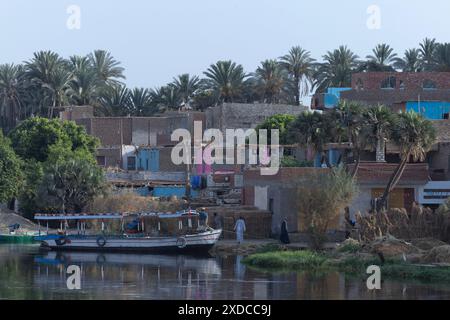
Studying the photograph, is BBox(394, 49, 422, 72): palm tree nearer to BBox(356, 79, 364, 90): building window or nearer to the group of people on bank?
BBox(356, 79, 364, 90): building window

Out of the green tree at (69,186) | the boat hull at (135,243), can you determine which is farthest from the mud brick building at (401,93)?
the boat hull at (135,243)

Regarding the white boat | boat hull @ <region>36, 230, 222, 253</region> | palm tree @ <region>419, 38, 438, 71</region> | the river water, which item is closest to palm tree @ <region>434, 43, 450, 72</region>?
palm tree @ <region>419, 38, 438, 71</region>

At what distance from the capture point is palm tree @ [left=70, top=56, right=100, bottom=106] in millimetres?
96756

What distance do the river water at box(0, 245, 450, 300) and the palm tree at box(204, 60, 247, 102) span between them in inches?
1928

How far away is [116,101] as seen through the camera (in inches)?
3984

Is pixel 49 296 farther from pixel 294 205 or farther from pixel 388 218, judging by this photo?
pixel 294 205

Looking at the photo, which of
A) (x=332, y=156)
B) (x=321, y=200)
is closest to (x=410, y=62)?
(x=332, y=156)

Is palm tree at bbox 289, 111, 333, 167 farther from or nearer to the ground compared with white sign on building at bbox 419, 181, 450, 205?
farther from the ground

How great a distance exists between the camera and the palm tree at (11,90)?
3740 inches

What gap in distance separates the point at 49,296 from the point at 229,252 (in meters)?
18.1

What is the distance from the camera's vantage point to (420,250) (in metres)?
41.4

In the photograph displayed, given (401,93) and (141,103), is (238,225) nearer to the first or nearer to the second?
(401,93)

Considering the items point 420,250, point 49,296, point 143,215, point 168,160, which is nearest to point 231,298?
point 49,296
